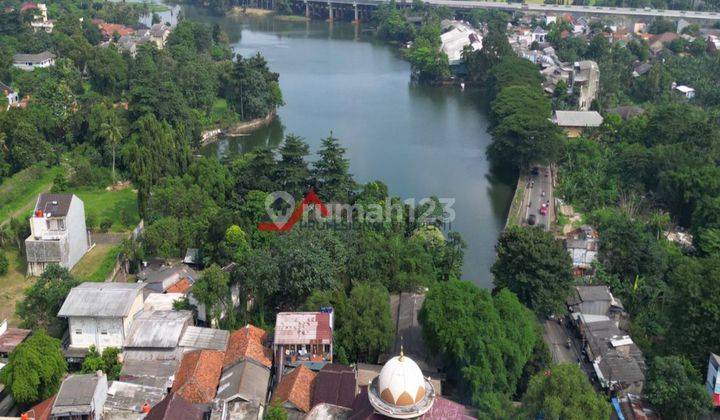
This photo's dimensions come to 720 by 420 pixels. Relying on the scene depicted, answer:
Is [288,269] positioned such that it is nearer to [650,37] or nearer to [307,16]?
[650,37]

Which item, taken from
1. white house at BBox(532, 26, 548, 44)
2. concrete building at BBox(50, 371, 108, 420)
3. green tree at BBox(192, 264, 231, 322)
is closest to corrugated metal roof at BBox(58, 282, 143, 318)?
green tree at BBox(192, 264, 231, 322)

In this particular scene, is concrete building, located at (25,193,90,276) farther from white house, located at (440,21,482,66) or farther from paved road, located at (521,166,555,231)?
white house, located at (440,21,482,66)

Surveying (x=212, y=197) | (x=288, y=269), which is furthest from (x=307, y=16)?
(x=288, y=269)

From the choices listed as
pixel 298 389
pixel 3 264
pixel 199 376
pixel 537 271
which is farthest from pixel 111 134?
pixel 537 271

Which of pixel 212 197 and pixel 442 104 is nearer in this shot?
pixel 212 197

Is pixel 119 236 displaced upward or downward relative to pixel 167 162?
downward

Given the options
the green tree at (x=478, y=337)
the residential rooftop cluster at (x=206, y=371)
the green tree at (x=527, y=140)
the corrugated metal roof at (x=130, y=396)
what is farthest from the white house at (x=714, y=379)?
the green tree at (x=527, y=140)
